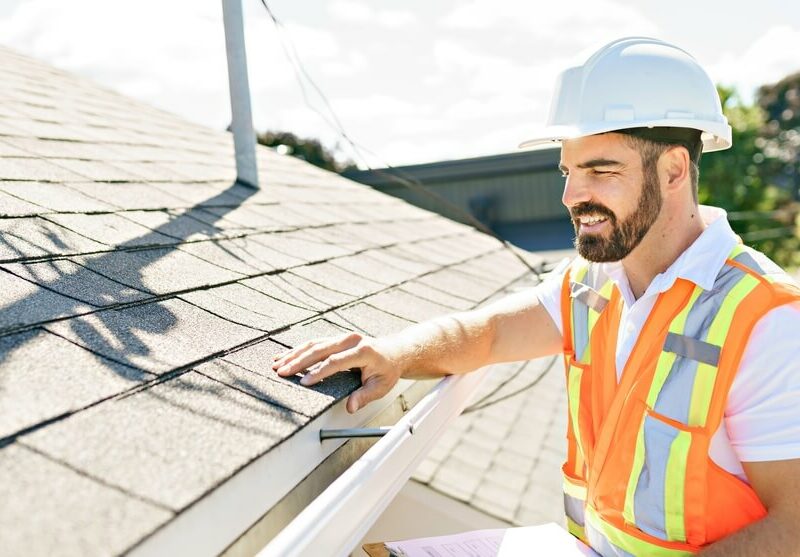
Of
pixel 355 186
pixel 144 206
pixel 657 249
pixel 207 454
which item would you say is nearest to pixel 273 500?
pixel 207 454

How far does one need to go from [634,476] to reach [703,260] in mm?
600

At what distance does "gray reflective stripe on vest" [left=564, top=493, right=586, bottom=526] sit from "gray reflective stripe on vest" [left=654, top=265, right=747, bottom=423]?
1.83 ft

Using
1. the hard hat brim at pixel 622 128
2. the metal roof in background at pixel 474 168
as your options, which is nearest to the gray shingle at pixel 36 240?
the hard hat brim at pixel 622 128

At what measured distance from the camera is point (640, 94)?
2.12 m

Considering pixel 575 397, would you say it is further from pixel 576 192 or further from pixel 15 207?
pixel 15 207

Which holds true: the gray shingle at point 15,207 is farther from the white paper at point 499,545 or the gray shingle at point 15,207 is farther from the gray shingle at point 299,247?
the white paper at point 499,545

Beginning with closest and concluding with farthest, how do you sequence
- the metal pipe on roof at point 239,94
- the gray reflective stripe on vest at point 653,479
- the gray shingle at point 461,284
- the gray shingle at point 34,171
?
the gray reflective stripe on vest at point 653,479, the gray shingle at point 34,171, the gray shingle at point 461,284, the metal pipe on roof at point 239,94

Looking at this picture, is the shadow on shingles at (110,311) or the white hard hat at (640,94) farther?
the white hard hat at (640,94)

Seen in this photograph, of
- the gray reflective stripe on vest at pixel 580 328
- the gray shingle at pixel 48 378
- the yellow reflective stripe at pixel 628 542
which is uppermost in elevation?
the gray shingle at pixel 48 378

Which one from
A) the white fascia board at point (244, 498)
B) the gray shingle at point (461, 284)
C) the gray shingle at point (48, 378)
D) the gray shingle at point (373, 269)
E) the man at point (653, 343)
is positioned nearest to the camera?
the white fascia board at point (244, 498)

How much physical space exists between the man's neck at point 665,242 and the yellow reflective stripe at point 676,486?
0.54 meters

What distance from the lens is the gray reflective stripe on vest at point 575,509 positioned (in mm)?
2287

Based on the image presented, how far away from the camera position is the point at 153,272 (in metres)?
2.27

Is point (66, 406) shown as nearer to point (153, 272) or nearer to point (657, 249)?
point (153, 272)
